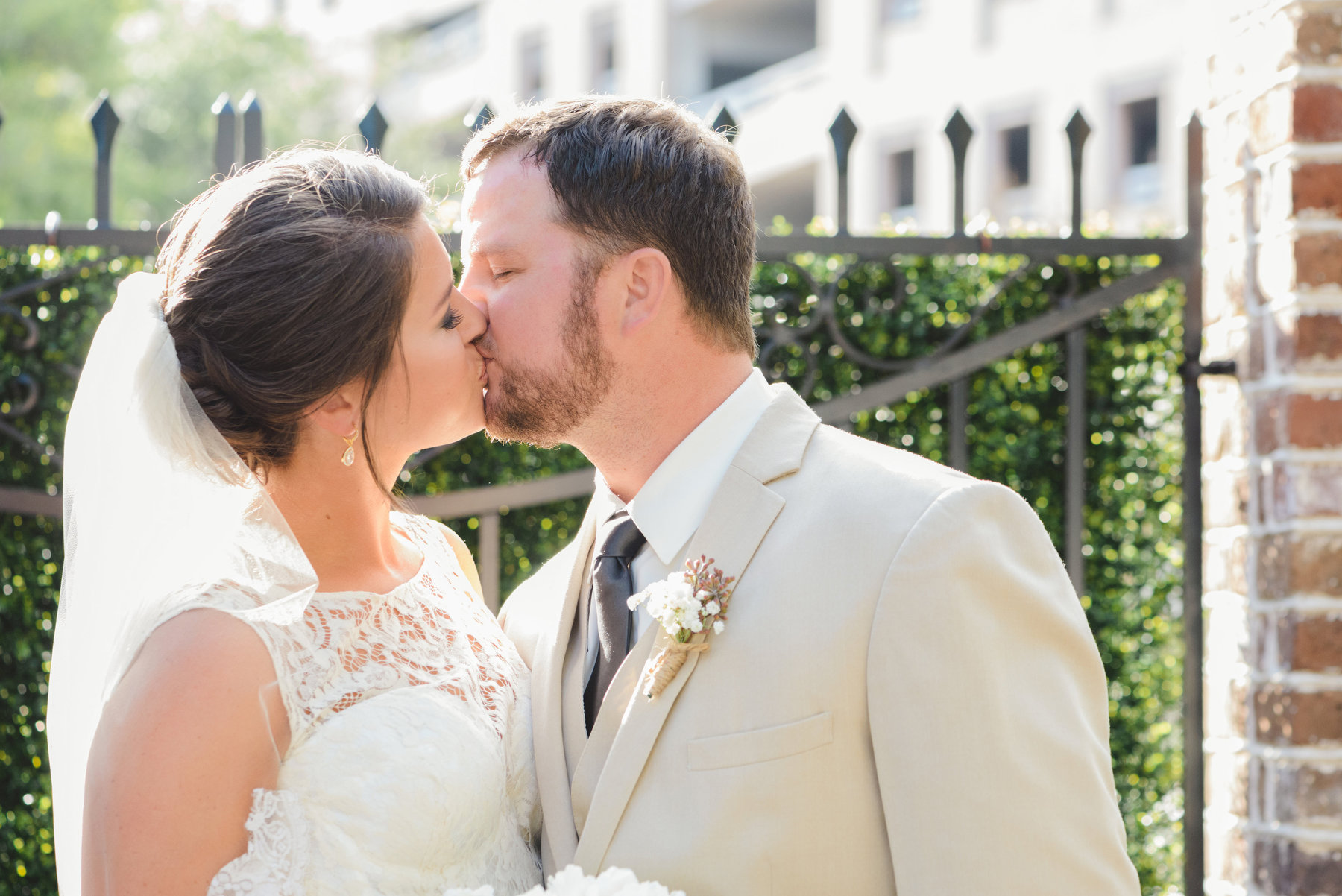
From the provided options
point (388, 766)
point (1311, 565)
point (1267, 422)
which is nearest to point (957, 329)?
point (1267, 422)

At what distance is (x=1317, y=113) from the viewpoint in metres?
2.85

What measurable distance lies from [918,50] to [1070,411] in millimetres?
16402

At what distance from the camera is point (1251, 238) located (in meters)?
3.03

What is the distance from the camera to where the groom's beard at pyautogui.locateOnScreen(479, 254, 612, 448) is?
2412 millimetres

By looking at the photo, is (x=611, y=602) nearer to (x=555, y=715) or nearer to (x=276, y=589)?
(x=555, y=715)

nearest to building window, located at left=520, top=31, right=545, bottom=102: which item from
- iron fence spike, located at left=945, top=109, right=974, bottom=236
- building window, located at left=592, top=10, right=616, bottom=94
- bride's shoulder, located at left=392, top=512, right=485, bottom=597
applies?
building window, located at left=592, top=10, right=616, bottom=94

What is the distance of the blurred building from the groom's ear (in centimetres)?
994

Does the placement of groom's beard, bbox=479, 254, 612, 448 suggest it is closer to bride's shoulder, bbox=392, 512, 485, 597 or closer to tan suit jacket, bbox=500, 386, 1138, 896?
bride's shoulder, bbox=392, 512, 485, 597

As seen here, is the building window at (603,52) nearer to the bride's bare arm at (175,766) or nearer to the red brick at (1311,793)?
the red brick at (1311,793)

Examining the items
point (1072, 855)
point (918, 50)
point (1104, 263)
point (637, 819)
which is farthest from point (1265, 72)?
point (918, 50)

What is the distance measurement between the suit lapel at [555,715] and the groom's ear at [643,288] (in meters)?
0.38

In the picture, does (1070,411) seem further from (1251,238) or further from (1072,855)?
(1072,855)

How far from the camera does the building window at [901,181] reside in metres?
19.8

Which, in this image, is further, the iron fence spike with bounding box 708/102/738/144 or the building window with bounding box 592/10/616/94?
the building window with bounding box 592/10/616/94
